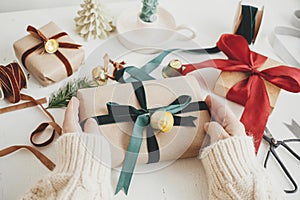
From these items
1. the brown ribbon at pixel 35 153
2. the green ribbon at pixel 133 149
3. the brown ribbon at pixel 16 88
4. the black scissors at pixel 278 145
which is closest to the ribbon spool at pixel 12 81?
the brown ribbon at pixel 16 88

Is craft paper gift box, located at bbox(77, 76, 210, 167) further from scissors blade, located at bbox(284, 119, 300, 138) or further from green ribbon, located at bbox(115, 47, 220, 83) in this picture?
scissors blade, located at bbox(284, 119, 300, 138)

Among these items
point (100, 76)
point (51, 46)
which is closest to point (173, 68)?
point (100, 76)

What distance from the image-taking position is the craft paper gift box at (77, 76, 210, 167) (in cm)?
77

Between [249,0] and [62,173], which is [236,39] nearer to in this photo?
[249,0]

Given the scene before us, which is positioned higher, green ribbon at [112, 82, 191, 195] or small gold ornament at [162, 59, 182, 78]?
small gold ornament at [162, 59, 182, 78]

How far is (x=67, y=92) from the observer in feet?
2.94

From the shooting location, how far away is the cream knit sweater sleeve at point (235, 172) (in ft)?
2.30

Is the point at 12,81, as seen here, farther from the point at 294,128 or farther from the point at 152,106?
the point at 294,128

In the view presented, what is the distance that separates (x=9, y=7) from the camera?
1.10 meters

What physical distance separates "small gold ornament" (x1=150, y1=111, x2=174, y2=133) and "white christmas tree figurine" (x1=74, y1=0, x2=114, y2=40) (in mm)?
341

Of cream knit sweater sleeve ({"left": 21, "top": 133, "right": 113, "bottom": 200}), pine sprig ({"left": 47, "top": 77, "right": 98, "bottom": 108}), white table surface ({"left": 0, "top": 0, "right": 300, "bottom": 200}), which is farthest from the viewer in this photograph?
pine sprig ({"left": 47, "top": 77, "right": 98, "bottom": 108})

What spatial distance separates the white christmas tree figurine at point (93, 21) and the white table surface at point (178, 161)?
2 cm

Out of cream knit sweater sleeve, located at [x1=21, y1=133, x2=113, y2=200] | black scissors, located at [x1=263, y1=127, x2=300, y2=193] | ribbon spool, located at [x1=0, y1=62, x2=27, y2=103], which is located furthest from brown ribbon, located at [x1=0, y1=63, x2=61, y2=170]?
black scissors, located at [x1=263, y1=127, x2=300, y2=193]

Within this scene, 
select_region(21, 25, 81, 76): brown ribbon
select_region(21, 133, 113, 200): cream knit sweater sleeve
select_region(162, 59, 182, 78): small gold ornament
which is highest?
select_region(21, 25, 81, 76): brown ribbon
